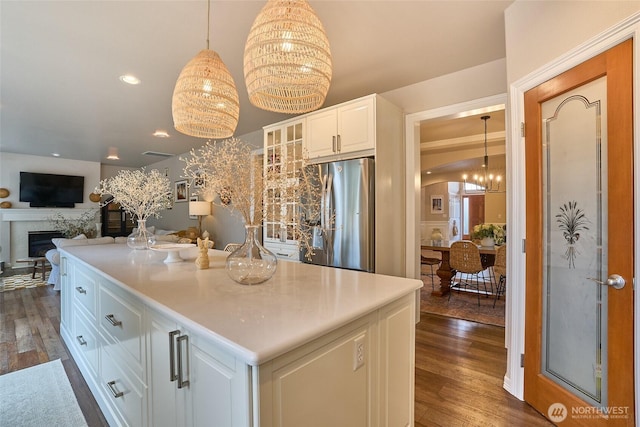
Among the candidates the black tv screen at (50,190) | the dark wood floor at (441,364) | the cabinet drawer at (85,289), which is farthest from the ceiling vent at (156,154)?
the cabinet drawer at (85,289)

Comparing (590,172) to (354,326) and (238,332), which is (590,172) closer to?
(354,326)

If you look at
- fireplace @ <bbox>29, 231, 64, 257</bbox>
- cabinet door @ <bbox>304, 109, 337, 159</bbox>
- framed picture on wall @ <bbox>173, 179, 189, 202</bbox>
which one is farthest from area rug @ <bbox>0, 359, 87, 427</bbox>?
fireplace @ <bbox>29, 231, 64, 257</bbox>

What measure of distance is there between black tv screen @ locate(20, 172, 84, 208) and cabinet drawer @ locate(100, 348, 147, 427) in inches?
298

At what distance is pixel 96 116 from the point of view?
13.5 feet

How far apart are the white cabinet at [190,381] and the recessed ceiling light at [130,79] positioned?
2703 millimetres

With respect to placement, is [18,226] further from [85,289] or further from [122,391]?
[122,391]

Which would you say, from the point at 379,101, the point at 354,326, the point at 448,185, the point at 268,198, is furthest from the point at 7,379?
the point at 448,185

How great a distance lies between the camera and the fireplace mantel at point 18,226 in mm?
6691

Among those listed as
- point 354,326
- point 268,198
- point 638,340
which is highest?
point 268,198

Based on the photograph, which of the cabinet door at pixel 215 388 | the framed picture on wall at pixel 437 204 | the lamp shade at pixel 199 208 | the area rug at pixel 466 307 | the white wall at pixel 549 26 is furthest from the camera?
the framed picture on wall at pixel 437 204

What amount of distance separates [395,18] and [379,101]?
815mm

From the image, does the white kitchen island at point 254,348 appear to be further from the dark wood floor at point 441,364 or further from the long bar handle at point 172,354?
the dark wood floor at point 441,364

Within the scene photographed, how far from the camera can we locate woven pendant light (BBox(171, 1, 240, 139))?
1635mm

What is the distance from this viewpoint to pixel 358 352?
44.4 inches
